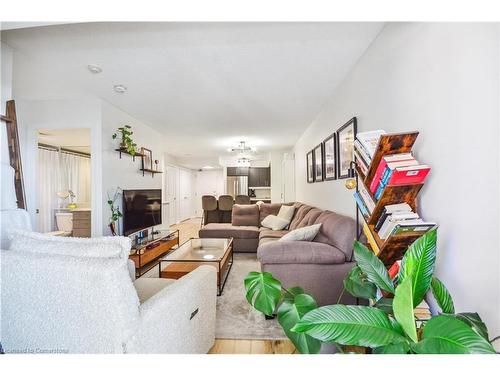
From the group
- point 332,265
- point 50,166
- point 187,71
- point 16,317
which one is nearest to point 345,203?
point 332,265

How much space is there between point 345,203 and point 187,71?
7.15 feet

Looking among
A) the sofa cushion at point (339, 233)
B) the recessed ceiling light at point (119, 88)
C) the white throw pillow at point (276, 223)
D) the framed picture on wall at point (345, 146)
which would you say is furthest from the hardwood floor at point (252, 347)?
the recessed ceiling light at point (119, 88)

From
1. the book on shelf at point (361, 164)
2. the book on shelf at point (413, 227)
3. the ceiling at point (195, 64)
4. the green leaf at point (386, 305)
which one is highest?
the ceiling at point (195, 64)

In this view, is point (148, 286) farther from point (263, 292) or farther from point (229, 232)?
point (229, 232)

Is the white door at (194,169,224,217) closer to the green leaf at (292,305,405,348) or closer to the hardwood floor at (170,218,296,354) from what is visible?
the hardwood floor at (170,218,296,354)

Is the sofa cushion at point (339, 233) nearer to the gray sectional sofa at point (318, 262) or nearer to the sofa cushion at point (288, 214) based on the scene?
the gray sectional sofa at point (318, 262)

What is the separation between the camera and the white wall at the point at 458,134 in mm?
909

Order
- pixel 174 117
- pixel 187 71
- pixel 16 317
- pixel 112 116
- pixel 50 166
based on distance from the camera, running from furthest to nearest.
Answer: pixel 50 166 < pixel 174 117 < pixel 112 116 < pixel 187 71 < pixel 16 317

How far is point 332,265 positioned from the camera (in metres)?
2.19

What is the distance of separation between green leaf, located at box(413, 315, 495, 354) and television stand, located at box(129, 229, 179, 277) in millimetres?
3276

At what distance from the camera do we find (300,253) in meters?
2.20

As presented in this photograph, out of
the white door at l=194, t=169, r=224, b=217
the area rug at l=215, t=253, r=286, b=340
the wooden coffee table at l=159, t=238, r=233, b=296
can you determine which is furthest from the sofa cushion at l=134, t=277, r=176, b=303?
the white door at l=194, t=169, r=224, b=217

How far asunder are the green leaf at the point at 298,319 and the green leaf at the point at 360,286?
0.97ft
